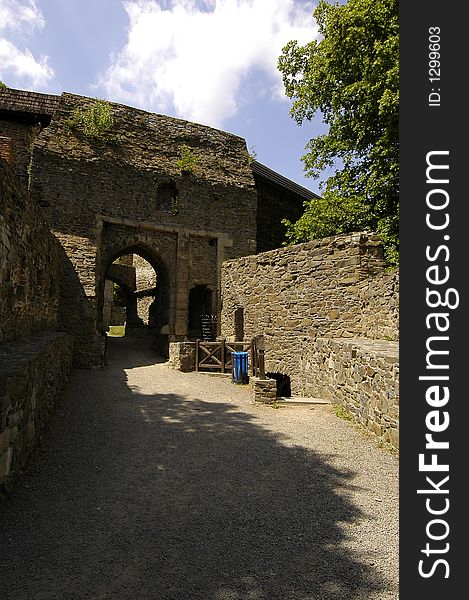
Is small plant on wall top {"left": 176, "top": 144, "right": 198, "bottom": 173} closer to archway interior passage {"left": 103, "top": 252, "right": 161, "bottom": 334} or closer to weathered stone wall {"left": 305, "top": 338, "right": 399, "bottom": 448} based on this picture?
archway interior passage {"left": 103, "top": 252, "right": 161, "bottom": 334}

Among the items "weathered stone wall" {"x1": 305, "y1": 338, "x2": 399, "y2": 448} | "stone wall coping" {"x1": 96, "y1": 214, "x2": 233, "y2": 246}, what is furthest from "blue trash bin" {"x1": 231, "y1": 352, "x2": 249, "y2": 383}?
"stone wall coping" {"x1": 96, "y1": 214, "x2": 233, "y2": 246}

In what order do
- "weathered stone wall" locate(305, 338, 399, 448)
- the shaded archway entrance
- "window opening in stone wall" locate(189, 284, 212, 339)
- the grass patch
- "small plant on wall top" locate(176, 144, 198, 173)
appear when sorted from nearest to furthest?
1. "weathered stone wall" locate(305, 338, 399, 448)
2. the grass patch
3. "small plant on wall top" locate(176, 144, 198, 173)
4. the shaded archway entrance
5. "window opening in stone wall" locate(189, 284, 212, 339)

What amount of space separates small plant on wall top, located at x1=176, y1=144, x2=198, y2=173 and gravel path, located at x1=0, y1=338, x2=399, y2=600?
11.3 meters

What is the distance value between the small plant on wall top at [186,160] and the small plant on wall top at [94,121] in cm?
272

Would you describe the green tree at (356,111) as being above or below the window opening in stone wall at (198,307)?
above

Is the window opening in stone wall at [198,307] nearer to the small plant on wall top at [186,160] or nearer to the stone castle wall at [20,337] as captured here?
the small plant on wall top at [186,160]

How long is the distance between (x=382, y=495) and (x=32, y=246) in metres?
→ 6.14

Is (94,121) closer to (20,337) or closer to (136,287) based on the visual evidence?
(20,337)

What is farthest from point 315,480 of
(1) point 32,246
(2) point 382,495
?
(1) point 32,246

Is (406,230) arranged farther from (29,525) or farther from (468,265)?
(29,525)

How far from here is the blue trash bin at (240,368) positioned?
33.0ft

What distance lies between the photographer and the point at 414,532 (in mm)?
2193

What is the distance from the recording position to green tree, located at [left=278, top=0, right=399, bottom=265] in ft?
35.2

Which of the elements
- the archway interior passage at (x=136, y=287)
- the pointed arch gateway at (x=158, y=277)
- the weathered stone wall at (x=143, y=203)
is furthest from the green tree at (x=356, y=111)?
the archway interior passage at (x=136, y=287)
